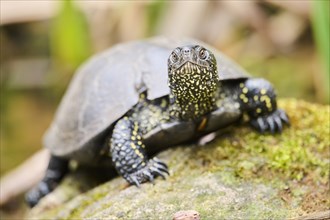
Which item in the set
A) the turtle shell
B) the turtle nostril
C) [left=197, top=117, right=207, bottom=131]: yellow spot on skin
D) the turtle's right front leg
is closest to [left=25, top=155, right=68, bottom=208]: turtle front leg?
the turtle shell

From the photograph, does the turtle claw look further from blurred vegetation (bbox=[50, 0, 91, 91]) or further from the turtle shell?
blurred vegetation (bbox=[50, 0, 91, 91])

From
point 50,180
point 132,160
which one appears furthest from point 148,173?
point 50,180

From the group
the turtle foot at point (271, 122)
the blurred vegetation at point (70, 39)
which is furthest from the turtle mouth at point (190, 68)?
the blurred vegetation at point (70, 39)

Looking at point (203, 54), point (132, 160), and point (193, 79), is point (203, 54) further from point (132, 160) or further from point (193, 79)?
point (132, 160)

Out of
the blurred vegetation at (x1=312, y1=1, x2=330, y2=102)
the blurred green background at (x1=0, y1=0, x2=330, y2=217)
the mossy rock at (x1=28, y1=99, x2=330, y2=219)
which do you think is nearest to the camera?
the mossy rock at (x1=28, y1=99, x2=330, y2=219)

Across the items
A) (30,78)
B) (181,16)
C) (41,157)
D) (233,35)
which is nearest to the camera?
(41,157)

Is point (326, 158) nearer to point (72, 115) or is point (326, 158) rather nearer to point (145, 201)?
point (145, 201)

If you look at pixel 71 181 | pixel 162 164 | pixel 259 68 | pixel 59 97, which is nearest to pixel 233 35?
pixel 259 68
